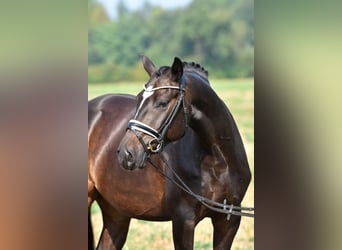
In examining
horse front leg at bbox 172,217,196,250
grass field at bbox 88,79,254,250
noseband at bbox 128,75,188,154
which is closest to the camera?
noseband at bbox 128,75,188,154

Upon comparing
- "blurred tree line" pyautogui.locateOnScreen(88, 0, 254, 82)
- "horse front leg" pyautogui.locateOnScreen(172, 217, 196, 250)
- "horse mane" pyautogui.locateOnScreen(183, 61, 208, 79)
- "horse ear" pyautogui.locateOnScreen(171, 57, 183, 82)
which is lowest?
"horse front leg" pyautogui.locateOnScreen(172, 217, 196, 250)

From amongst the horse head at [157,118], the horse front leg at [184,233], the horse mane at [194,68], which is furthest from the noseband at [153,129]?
the horse front leg at [184,233]

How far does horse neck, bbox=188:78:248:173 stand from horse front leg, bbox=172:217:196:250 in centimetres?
32

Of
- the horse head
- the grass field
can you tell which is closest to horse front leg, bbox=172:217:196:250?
the grass field

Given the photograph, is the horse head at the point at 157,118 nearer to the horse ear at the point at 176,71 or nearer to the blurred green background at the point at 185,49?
the horse ear at the point at 176,71

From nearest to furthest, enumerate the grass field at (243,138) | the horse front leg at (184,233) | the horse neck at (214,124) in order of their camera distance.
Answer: the horse neck at (214,124) < the horse front leg at (184,233) < the grass field at (243,138)

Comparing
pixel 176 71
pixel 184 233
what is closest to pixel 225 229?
pixel 184 233

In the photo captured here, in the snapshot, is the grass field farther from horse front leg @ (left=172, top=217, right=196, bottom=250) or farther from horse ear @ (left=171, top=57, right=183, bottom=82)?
horse ear @ (left=171, top=57, right=183, bottom=82)

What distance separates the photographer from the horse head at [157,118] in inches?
84.4

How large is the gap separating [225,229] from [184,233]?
0.20m

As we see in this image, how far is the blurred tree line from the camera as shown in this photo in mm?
2646
